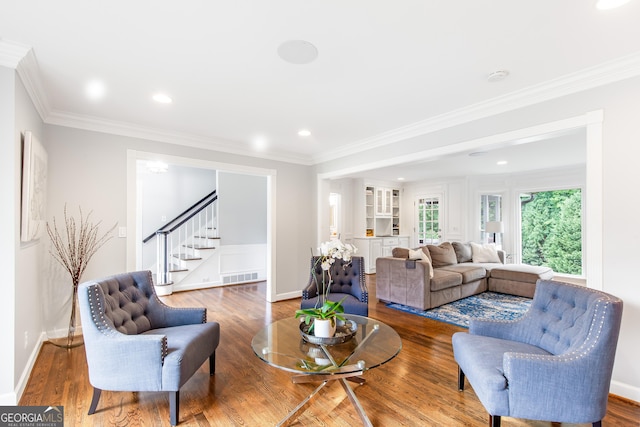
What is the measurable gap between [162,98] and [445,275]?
180 inches

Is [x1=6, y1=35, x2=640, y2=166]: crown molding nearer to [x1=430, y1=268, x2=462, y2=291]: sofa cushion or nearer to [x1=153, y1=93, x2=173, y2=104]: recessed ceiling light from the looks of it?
[x1=153, y1=93, x2=173, y2=104]: recessed ceiling light

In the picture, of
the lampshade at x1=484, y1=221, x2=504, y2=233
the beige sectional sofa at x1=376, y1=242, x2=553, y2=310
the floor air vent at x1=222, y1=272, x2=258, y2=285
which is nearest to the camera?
the beige sectional sofa at x1=376, y1=242, x2=553, y2=310

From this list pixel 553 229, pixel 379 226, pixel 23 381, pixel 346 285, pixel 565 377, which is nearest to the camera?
pixel 565 377

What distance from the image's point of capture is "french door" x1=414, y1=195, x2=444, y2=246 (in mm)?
8266

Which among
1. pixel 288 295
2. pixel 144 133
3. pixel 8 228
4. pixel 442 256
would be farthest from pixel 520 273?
pixel 8 228

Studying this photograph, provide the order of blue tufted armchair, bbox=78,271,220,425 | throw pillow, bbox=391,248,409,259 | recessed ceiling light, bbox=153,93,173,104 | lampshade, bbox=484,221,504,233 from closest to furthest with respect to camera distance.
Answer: blue tufted armchair, bbox=78,271,220,425 → recessed ceiling light, bbox=153,93,173,104 → throw pillow, bbox=391,248,409,259 → lampshade, bbox=484,221,504,233

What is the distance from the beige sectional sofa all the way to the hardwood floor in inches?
54.5

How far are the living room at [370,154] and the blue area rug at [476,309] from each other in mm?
1934

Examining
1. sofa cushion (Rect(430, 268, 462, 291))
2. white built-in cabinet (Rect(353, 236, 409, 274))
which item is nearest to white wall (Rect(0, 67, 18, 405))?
sofa cushion (Rect(430, 268, 462, 291))

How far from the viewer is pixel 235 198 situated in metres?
6.77

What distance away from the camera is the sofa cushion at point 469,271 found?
16.9 feet

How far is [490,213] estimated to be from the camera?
7527mm

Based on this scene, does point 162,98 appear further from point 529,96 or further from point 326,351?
point 529,96

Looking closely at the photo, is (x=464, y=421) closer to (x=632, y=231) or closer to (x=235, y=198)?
(x=632, y=231)
